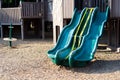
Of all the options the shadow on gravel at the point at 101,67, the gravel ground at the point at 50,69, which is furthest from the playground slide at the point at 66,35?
the shadow on gravel at the point at 101,67

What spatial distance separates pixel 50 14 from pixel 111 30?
6.70 m

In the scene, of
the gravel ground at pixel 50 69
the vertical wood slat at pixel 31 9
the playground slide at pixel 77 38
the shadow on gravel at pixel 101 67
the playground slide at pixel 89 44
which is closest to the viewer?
the gravel ground at pixel 50 69

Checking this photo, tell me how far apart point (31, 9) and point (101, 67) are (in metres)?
10.4

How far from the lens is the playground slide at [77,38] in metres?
11.1

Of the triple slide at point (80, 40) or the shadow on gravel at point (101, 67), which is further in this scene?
the triple slide at point (80, 40)

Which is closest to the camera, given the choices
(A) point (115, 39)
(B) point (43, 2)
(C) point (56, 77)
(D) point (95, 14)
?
(C) point (56, 77)

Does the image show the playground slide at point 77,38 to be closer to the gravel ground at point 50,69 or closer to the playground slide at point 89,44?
the playground slide at point 89,44

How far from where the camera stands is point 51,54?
11.7m

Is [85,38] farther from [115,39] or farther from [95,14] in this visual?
[115,39]

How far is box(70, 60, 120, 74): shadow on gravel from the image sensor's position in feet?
35.0

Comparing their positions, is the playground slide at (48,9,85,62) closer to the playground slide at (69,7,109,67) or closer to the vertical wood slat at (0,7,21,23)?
the playground slide at (69,7,109,67)

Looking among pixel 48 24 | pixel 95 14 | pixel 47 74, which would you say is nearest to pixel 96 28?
pixel 95 14

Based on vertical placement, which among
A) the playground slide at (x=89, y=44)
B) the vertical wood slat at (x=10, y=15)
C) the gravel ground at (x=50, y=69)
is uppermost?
the vertical wood slat at (x=10, y=15)

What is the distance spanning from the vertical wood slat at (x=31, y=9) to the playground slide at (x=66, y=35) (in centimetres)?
703
